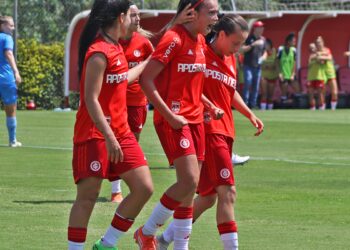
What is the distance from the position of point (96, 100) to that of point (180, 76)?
1099 mm

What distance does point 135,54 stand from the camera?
42.1 feet

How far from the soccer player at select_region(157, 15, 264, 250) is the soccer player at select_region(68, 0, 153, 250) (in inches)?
31.9

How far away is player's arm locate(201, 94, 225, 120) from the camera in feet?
29.4

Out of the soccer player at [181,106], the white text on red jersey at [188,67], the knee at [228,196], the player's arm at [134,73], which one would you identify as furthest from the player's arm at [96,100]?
the knee at [228,196]

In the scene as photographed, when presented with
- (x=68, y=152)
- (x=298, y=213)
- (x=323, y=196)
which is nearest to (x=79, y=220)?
(x=298, y=213)

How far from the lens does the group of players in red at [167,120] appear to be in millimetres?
8281

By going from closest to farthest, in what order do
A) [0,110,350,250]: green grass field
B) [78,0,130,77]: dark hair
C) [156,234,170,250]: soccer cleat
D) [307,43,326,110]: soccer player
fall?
[78,0,130,77]: dark hair < [156,234,170,250]: soccer cleat < [0,110,350,250]: green grass field < [307,43,326,110]: soccer player

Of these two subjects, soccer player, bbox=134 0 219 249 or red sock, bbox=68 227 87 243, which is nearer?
red sock, bbox=68 227 87 243

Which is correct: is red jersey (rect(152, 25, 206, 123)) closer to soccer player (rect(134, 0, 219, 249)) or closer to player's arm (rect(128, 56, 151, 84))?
soccer player (rect(134, 0, 219, 249))

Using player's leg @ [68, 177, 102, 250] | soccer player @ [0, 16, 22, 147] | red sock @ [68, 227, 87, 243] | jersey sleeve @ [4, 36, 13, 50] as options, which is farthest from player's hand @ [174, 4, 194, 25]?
jersey sleeve @ [4, 36, 13, 50]

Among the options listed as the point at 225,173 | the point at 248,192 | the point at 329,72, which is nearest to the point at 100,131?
the point at 225,173

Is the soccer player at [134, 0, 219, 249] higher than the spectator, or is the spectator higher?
the soccer player at [134, 0, 219, 249]

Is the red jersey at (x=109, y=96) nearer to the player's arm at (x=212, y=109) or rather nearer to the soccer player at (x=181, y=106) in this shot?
the soccer player at (x=181, y=106)

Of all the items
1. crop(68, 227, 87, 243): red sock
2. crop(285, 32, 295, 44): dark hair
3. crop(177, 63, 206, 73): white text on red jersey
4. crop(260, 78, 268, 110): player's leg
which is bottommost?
crop(260, 78, 268, 110): player's leg
